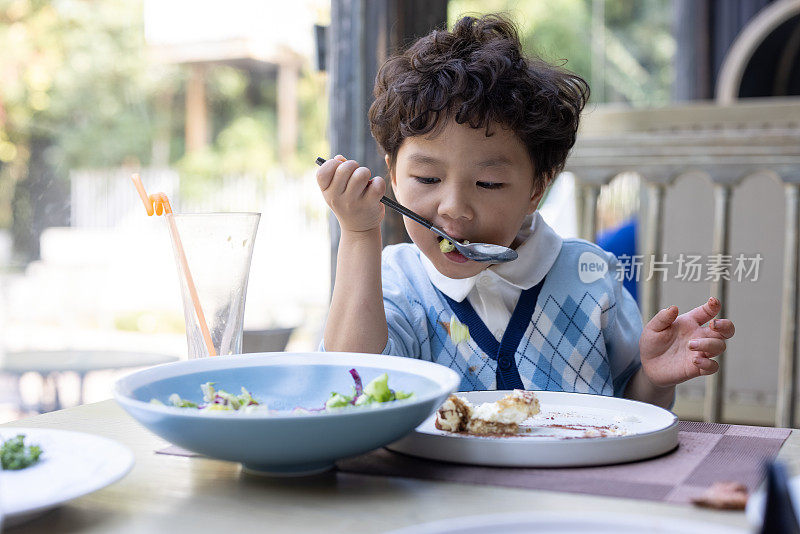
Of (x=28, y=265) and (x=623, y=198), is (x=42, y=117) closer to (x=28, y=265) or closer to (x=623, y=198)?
(x=28, y=265)

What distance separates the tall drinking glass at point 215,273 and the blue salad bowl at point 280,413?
104 millimetres

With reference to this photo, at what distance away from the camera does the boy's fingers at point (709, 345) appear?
3.19ft

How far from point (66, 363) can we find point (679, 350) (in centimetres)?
254

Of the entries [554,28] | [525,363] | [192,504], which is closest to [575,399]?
[525,363]

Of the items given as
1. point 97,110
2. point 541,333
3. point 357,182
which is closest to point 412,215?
Result: point 357,182

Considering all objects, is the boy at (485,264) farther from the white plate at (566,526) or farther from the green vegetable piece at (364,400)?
the white plate at (566,526)

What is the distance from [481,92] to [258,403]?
58 centimetres

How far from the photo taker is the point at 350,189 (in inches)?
39.4

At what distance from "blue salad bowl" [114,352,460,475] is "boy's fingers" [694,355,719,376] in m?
0.38

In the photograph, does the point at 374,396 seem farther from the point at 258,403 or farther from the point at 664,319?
the point at 664,319

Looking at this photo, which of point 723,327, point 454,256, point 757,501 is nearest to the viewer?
point 757,501

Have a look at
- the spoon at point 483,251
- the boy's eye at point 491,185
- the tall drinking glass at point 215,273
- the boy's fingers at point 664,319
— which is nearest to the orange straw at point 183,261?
the tall drinking glass at point 215,273

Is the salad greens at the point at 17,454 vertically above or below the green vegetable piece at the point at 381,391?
below

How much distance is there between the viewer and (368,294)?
3.54 feet
